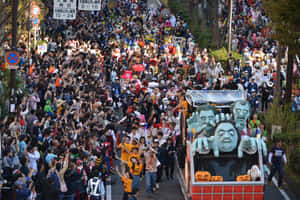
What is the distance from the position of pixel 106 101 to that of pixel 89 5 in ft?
37.3

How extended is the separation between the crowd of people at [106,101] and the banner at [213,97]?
3.43ft

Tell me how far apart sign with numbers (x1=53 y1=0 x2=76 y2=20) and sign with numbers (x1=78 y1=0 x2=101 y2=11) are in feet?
5.14

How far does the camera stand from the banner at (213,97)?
59.0 ft

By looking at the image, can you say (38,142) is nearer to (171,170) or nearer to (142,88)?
(171,170)

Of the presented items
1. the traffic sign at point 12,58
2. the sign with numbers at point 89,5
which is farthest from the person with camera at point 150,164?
the sign with numbers at point 89,5

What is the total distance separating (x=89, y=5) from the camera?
34.4 m

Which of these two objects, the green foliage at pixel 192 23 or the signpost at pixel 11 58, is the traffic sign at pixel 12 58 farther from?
the green foliage at pixel 192 23

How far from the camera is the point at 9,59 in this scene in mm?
21562

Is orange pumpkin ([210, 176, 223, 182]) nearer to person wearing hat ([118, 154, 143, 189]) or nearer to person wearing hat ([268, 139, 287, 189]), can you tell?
person wearing hat ([118, 154, 143, 189])

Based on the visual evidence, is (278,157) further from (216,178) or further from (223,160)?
(216,178)

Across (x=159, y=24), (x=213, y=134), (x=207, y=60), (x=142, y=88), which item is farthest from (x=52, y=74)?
(x=159, y=24)

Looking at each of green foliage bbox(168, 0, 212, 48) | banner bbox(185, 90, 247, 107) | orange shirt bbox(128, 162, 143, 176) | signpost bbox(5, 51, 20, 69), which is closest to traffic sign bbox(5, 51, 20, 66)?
signpost bbox(5, 51, 20, 69)

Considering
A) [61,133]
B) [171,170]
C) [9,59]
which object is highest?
[9,59]

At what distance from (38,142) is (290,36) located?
32.9 feet
